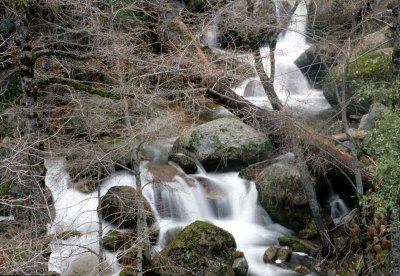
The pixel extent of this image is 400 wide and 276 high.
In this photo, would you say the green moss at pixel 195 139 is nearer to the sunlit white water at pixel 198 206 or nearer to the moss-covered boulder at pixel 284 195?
the sunlit white water at pixel 198 206

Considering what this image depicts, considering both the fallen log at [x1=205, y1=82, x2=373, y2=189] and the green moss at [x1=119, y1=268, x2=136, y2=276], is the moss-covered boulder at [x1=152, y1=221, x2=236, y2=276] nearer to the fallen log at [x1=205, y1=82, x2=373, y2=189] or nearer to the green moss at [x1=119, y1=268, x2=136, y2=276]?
the green moss at [x1=119, y1=268, x2=136, y2=276]

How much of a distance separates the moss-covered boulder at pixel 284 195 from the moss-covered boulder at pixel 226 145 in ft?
4.99

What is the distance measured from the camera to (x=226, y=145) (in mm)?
13234

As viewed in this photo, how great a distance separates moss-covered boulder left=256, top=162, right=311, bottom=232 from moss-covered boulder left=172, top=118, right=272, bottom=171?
4.99 feet

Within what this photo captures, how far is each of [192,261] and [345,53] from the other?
5.18m

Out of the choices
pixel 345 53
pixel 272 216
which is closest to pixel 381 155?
pixel 345 53

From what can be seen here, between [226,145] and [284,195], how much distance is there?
244 cm

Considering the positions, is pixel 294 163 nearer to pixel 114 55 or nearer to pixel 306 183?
pixel 306 183

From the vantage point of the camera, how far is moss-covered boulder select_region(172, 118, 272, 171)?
13.2 metres

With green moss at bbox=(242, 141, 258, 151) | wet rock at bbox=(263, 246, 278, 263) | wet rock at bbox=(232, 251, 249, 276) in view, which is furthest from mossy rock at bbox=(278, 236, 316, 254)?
green moss at bbox=(242, 141, 258, 151)

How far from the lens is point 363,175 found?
1052 centimetres

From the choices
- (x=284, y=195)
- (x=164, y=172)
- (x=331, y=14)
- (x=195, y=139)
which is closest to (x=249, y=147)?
(x=195, y=139)

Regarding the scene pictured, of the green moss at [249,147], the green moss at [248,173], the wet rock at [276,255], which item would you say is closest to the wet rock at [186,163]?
the green moss at [248,173]

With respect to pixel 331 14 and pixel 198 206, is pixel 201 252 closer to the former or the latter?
pixel 198 206
